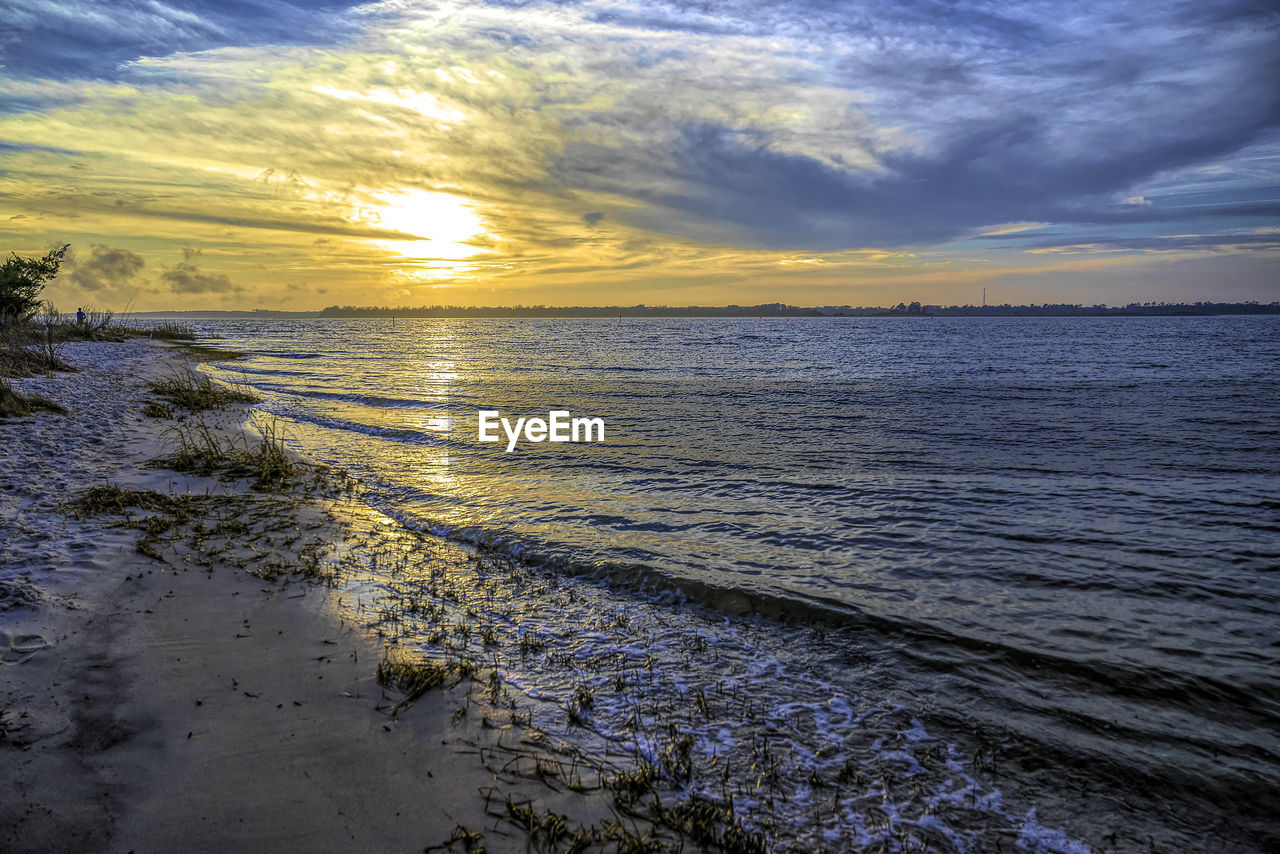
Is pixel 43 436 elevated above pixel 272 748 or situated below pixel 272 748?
above

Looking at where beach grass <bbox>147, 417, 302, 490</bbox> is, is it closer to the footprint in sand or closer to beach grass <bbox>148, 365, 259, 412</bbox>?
the footprint in sand

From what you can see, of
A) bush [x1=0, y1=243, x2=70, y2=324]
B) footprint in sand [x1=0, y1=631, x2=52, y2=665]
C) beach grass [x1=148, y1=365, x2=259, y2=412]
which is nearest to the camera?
footprint in sand [x1=0, y1=631, x2=52, y2=665]

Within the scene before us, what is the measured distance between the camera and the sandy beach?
4.18 metres

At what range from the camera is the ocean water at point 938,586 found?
577 centimetres

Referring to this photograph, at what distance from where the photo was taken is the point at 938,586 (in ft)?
33.5

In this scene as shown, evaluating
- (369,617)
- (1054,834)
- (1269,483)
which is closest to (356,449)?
(369,617)

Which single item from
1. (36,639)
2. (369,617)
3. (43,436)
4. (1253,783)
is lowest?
(1253,783)

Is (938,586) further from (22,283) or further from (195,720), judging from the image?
(22,283)

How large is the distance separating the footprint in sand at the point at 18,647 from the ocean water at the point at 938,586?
15.3 feet

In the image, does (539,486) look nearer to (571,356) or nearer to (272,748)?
(272,748)

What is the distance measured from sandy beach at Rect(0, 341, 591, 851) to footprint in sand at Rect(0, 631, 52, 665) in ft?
0.07

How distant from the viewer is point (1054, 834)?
4.96m

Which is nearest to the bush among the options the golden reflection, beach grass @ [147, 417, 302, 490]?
the golden reflection

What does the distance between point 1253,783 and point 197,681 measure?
1036 cm
